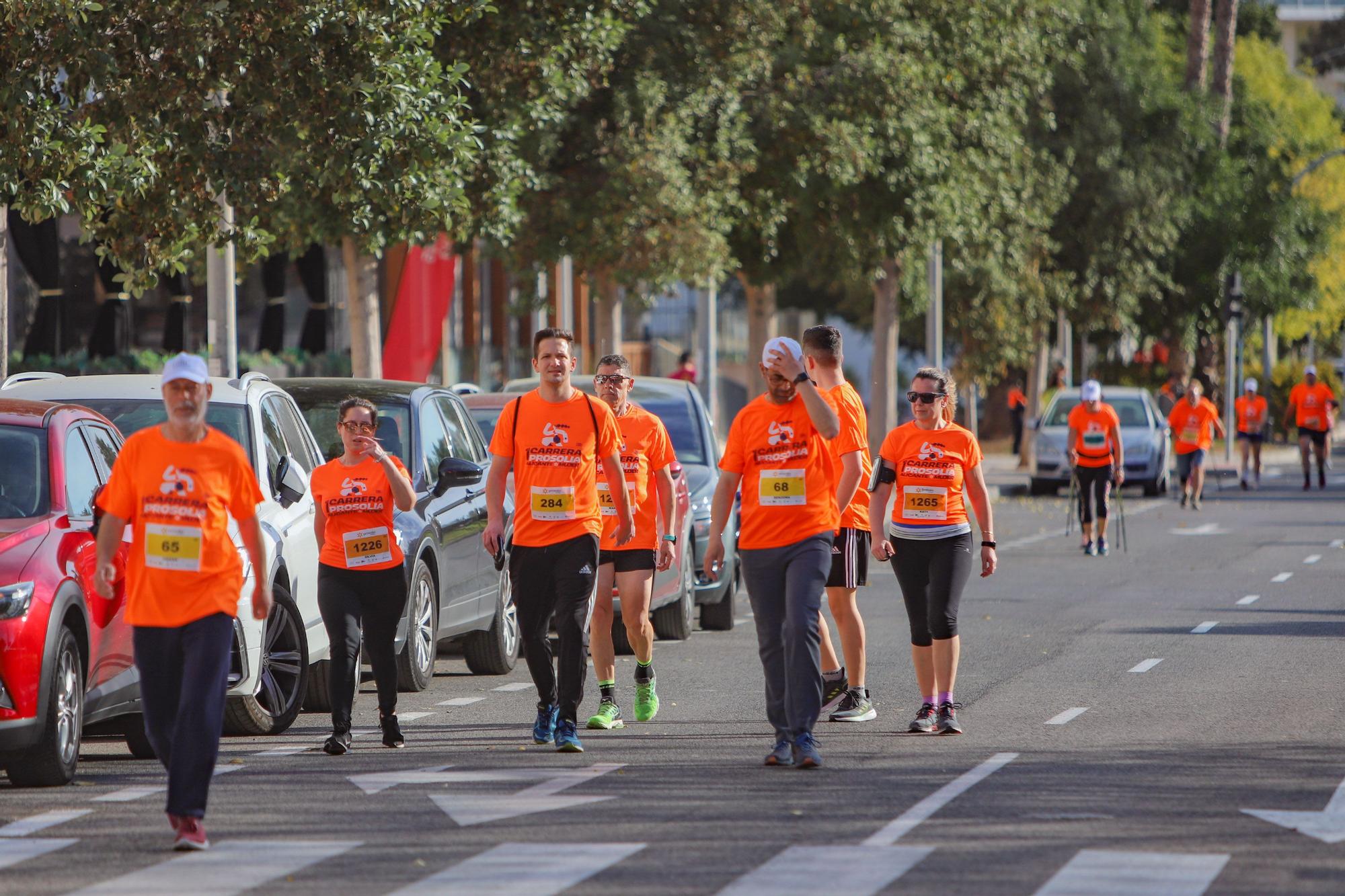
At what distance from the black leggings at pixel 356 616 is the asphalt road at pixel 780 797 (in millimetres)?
333

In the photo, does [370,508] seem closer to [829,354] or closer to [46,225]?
[829,354]

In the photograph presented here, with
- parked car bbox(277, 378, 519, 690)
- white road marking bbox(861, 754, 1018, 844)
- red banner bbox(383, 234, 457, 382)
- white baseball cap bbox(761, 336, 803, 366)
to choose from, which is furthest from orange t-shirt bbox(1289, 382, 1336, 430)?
white baseball cap bbox(761, 336, 803, 366)

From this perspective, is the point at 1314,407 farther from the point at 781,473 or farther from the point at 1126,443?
the point at 781,473

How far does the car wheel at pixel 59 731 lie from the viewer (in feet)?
27.6

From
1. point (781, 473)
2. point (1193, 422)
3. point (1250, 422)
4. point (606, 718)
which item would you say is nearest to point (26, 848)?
point (781, 473)

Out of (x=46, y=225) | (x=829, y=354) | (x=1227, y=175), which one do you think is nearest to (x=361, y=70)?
(x=829, y=354)

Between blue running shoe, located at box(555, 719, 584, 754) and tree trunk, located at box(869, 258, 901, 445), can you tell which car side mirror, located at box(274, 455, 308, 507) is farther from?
tree trunk, located at box(869, 258, 901, 445)

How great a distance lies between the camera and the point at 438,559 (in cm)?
1215

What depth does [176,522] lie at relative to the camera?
742cm

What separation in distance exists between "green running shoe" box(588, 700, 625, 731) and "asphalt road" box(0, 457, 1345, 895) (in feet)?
0.37

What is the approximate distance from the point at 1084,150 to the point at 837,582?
106 feet

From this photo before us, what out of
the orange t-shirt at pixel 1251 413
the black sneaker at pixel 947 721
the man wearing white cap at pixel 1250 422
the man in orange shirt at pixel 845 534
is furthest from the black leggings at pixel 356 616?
the orange t-shirt at pixel 1251 413

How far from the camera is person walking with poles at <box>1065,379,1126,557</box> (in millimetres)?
21797

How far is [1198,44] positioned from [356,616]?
3943 centimetres
